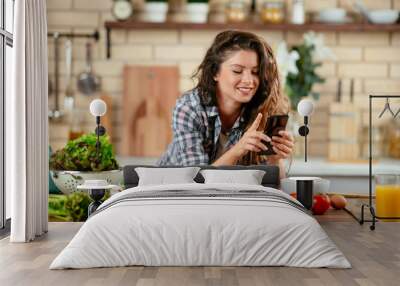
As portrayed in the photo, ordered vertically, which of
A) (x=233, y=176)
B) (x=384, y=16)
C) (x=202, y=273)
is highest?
(x=384, y=16)

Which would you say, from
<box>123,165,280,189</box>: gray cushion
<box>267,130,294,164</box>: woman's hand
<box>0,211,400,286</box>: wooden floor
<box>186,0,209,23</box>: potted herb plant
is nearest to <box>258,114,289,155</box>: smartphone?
<box>267,130,294,164</box>: woman's hand

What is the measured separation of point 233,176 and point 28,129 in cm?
135

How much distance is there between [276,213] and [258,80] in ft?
6.50

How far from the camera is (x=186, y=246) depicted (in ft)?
12.4

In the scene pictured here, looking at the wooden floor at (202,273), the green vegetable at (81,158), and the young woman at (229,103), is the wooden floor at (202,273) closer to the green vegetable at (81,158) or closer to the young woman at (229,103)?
the green vegetable at (81,158)

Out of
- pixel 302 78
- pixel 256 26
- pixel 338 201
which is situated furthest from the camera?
pixel 256 26

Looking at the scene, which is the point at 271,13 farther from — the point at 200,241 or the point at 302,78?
the point at 200,241

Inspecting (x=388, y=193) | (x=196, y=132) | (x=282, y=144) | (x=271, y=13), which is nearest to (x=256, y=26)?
(x=271, y=13)

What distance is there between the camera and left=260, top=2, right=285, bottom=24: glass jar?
6.89 metres

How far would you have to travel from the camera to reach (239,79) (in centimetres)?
569

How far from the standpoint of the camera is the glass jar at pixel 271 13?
→ 6.89 meters

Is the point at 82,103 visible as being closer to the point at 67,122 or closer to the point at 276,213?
the point at 67,122

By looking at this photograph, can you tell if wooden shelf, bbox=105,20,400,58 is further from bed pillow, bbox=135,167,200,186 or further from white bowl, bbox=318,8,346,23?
bed pillow, bbox=135,167,200,186

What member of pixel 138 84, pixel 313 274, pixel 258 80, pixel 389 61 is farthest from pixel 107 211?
pixel 389 61
